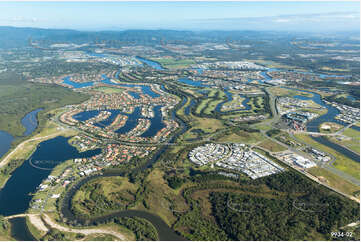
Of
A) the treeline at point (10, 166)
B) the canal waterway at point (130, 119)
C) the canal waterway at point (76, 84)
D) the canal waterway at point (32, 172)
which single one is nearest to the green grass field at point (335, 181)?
the canal waterway at point (130, 119)

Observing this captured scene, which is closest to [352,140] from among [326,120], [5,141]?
[326,120]

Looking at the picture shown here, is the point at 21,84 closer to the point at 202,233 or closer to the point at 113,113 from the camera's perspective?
the point at 113,113

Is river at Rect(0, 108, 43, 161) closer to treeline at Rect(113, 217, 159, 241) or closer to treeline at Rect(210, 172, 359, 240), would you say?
treeline at Rect(113, 217, 159, 241)

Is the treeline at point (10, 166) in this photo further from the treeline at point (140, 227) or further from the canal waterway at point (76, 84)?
the canal waterway at point (76, 84)

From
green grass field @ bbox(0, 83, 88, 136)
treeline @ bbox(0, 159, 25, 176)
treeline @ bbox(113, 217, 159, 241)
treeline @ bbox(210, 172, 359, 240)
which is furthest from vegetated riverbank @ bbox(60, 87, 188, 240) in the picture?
green grass field @ bbox(0, 83, 88, 136)

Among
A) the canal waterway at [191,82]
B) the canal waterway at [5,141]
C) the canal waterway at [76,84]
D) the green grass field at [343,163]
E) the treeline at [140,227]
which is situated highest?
the canal waterway at [76,84]

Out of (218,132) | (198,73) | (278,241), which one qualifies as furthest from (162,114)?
(198,73)

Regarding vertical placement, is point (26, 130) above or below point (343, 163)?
above

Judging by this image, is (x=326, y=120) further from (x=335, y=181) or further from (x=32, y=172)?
(x=32, y=172)
